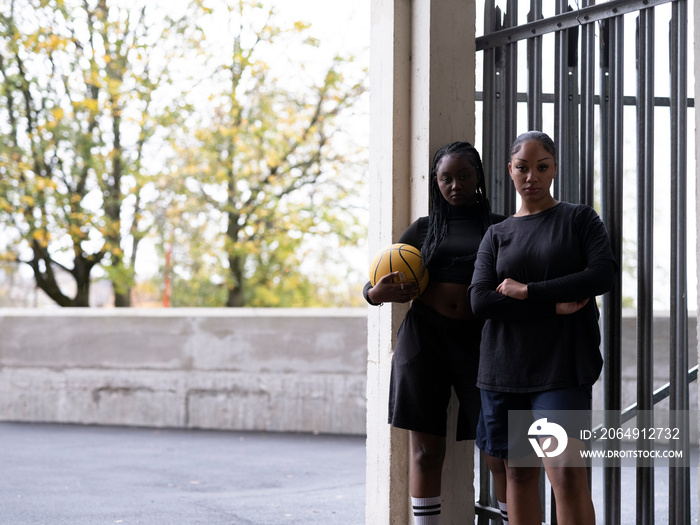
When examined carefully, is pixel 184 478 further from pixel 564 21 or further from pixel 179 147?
pixel 179 147

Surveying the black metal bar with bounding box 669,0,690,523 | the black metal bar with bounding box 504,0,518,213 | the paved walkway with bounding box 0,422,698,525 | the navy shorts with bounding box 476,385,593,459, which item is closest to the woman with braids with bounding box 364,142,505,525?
the navy shorts with bounding box 476,385,593,459

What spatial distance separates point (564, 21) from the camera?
4.03m

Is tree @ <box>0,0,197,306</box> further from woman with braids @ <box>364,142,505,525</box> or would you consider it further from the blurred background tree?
woman with braids @ <box>364,142,505,525</box>

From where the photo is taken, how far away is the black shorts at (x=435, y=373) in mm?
3809

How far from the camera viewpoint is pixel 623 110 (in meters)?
3.86

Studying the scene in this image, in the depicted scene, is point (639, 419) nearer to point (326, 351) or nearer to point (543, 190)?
point (543, 190)

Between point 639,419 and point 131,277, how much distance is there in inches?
457

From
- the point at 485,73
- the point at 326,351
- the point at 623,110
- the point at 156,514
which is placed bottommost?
the point at 156,514

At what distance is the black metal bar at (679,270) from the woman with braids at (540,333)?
1.51ft

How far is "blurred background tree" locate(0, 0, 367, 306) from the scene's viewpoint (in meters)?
13.7

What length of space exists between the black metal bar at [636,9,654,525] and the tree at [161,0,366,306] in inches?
428

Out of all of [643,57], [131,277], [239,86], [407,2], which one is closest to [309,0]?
[239,86]

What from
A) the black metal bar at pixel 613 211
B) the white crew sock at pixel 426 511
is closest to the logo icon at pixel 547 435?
the black metal bar at pixel 613 211

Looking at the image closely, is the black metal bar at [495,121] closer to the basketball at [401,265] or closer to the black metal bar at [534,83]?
the black metal bar at [534,83]
